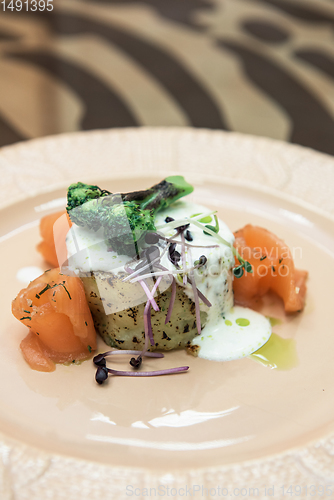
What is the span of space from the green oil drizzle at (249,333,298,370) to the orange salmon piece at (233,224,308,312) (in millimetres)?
225

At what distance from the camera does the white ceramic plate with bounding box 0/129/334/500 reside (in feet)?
6.13

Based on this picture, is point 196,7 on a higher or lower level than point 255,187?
higher

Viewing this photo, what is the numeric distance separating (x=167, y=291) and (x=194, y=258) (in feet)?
0.75

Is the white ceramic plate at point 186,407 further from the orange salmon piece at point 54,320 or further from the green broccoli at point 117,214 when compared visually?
the green broccoli at point 117,214

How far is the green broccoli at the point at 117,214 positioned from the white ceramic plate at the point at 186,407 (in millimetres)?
699

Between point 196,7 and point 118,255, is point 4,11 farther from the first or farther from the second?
point 118,255

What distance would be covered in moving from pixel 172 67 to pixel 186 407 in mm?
4849

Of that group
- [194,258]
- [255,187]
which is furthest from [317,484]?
[255,187]

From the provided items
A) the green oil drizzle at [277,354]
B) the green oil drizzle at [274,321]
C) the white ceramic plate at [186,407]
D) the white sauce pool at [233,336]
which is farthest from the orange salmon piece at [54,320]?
the green oil drizzle at [274,321]

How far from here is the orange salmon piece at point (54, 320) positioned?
2303 millimetres

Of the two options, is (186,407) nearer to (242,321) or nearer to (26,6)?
(242,321)

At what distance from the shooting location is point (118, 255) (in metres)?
2.38

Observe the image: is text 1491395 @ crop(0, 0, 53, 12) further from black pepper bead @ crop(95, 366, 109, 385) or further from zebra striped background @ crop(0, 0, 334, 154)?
black pepper bead @ crop(95, 366, 109, 385)

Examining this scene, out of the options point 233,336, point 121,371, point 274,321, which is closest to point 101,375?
point 121,371
